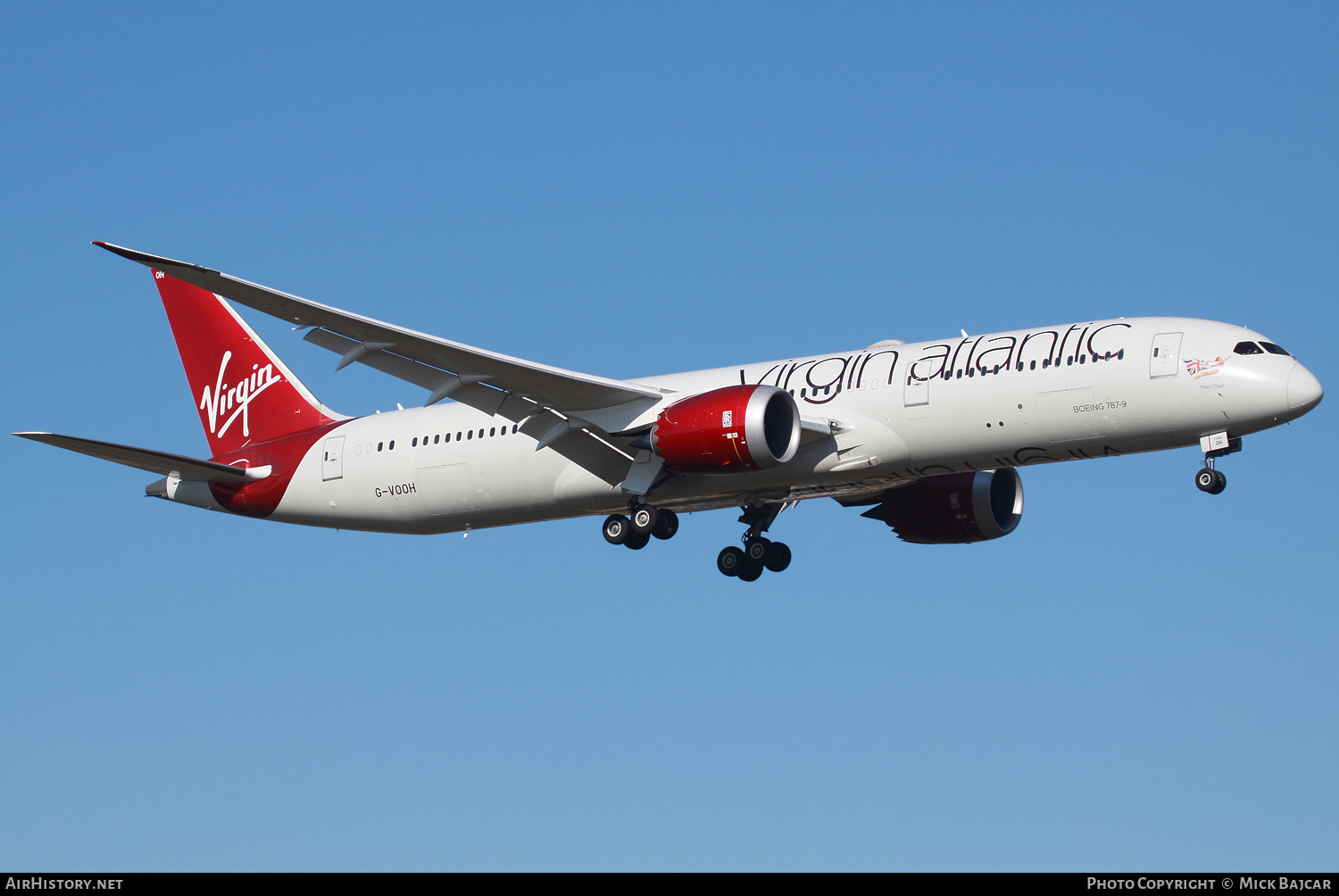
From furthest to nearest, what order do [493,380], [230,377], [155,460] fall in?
1. [230,377]
2. [155,460]
3. [493,380]

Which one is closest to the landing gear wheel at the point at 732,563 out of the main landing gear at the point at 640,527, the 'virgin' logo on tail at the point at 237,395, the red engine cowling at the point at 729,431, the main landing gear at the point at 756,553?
the main landing gear at the point at 756,553

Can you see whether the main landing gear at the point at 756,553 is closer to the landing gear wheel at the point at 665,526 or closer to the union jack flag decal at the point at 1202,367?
the landing gear wheel at the point at 665,526

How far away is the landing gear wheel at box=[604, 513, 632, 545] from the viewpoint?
34406 millimetres

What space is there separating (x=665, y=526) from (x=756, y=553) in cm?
390

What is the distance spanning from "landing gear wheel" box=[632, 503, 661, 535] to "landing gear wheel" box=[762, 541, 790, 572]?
13.3ft

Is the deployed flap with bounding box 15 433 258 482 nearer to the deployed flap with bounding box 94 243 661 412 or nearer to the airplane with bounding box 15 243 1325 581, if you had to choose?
the airplane with bounding box 15 243 1325 581

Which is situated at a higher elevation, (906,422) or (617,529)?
(906,422)

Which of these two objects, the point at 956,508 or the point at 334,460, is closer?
the point at 956,508

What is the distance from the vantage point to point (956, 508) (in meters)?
37.7

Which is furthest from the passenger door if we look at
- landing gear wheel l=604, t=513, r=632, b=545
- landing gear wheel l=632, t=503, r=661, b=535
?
landing gear wheel l=632, t=503, r=661, b=535

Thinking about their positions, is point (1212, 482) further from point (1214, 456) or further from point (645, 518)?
point (645, 518)

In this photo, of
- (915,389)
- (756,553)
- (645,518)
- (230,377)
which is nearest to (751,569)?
(756,553)

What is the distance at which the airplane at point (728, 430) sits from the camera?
29.6 meters
